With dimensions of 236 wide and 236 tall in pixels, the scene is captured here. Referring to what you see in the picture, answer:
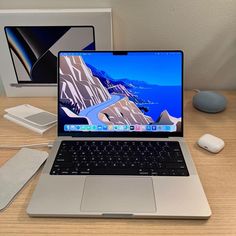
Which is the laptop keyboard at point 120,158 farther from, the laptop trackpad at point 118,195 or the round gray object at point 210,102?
the round gray object at point 210,102

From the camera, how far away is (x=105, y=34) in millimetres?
803

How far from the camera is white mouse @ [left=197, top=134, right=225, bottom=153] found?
66cm

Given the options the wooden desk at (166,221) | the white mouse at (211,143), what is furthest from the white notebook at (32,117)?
the white mouse at (211,143)

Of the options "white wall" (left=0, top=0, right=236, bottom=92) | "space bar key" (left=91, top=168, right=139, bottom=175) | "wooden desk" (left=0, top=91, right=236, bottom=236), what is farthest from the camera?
"white wall" (left=0, top=0, right=236, bottom=92)

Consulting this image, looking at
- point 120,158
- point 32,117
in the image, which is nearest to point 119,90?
point 120,158

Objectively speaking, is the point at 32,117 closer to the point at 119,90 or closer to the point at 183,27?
the point at 119,90

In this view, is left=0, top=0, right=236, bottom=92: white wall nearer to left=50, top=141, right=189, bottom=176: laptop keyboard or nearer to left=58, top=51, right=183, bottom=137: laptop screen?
left=58, top=51, right=183, bottom=137: laptop screen

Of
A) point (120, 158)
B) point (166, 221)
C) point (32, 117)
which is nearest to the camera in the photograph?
point (166, 221)

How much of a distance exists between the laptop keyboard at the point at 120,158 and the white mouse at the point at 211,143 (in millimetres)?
75

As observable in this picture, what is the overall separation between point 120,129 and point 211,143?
239 mm

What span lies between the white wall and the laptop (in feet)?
0.64

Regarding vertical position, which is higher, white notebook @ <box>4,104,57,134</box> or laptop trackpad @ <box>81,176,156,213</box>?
white notebook @ <box>4,104,57,134</box>

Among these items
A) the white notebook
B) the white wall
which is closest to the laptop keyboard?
the white notebook

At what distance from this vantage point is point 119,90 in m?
0.70
